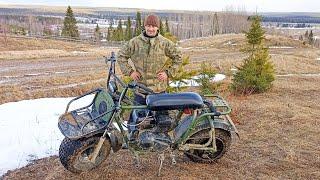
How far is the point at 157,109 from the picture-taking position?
5.00m

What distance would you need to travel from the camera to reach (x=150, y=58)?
237 inches

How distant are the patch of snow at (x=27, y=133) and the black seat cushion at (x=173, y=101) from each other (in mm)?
2434

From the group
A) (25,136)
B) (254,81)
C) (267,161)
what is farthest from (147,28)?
(254,81)

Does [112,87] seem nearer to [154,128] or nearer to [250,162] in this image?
[154,128]

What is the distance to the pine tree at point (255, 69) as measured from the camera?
1314 centimetres

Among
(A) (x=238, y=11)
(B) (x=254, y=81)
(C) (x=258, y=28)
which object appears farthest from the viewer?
(A) (x=238, y=11)

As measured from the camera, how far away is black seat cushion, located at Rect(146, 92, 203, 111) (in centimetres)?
495

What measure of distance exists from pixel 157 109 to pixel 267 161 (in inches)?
75.0

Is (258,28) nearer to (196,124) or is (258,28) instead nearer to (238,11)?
(196,124)

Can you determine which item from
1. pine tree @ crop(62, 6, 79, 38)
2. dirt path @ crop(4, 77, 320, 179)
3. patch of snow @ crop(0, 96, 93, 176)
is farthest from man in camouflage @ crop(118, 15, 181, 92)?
pine tree @ crop(62, 6, 79, 38)

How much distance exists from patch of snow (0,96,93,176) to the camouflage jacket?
1.95 m

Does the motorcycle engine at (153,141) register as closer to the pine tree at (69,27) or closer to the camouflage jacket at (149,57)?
the camouflage jacket at (149,57)

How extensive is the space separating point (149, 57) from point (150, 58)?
0.07 feet

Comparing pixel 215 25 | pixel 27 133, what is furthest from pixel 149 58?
pixel 215 25
